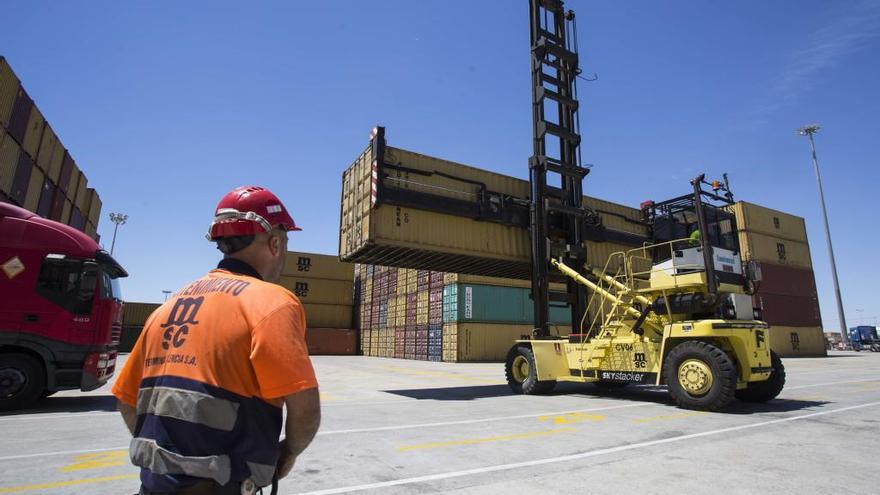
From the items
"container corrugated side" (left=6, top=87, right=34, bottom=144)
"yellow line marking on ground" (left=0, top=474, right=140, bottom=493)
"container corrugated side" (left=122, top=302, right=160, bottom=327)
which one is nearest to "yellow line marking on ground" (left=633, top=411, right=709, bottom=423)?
"yellow line marking on ground" (left=0, top=474, right=140, bottom=493)

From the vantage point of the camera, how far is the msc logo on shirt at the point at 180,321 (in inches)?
63.6

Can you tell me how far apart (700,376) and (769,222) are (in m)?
33.1

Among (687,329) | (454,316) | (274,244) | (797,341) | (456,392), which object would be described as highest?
(454,316)

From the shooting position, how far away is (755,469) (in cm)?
455

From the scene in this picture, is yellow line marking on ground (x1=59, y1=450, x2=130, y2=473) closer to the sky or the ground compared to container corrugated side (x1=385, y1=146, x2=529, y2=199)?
closer to the ground

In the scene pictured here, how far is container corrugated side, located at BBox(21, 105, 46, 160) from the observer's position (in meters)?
15.2

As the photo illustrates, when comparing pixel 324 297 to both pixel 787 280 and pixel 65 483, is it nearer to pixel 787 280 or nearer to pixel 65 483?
pixel 65 483

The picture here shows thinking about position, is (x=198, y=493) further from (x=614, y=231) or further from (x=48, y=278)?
(x=614, y=231)

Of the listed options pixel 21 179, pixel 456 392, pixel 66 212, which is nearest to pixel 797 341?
pixel 456 392

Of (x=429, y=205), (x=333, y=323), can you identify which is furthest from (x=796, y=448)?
(x=333, y=323)

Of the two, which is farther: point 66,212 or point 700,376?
point 66,212

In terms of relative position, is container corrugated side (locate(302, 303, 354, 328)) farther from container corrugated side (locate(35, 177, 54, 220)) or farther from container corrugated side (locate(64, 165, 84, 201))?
container corrugated side (locate(35, 177, 54, 220))

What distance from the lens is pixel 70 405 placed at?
9.00 metres

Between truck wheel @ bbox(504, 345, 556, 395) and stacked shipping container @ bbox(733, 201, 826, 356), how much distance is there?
27076 millimetres
